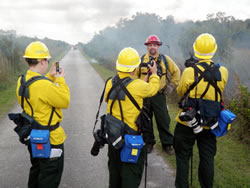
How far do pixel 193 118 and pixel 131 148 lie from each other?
0.88 m

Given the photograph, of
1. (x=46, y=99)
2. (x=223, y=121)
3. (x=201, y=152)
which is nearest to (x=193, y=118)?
(x=223, y=121)

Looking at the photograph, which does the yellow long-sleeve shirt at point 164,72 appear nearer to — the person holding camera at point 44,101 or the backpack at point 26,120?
the person holding camera at point 44,101

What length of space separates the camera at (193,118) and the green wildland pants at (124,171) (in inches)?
24.6

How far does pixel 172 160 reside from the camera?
4031mm

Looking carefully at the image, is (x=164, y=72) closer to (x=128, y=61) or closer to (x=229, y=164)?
(x=128, y=61)

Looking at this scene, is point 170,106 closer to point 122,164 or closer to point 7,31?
point 122,164

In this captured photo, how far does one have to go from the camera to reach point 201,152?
303 cm

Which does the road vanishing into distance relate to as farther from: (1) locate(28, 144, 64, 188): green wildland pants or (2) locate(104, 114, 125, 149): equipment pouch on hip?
(2) locate(104, 114, 125, 149): equipment pouch on hip

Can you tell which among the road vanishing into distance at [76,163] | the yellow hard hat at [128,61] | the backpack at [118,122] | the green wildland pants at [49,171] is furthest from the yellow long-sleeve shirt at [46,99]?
the road vanishing into distance at [76,163]

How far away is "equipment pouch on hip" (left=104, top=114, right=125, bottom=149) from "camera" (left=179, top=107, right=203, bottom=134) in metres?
0.79

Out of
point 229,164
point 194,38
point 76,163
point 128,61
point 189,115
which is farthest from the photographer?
point 194,38

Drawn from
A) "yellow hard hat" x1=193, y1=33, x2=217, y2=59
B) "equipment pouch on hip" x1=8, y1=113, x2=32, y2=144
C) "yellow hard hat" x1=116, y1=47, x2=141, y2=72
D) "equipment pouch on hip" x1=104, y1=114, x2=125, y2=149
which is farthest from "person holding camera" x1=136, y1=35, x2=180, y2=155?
"equipment pouch on hip" x1=8, y1=113, x2=32, y2=144

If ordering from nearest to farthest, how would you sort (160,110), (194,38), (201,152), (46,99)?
(46,99) < (201,152) < (160,110) < (194,38)

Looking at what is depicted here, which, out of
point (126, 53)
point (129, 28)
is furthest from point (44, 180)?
point (129, 28)
